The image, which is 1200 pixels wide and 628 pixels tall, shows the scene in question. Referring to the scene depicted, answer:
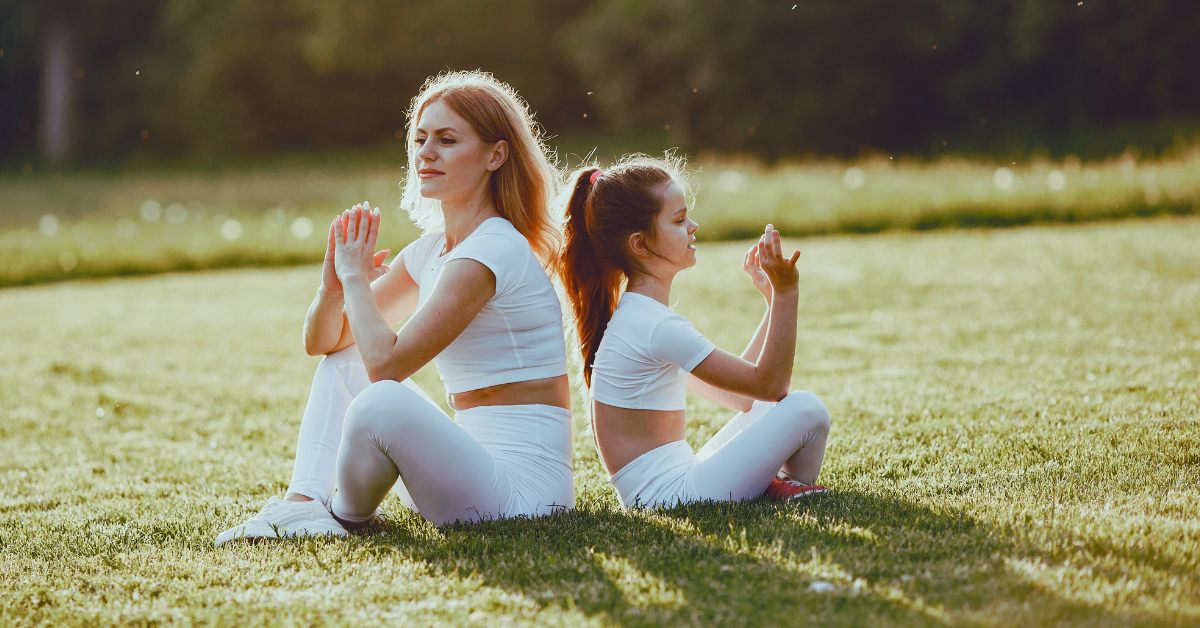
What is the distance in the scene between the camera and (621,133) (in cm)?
3075

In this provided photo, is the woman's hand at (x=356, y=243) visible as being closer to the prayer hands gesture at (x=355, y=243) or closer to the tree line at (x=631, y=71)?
the prayer hands gesture at (x=355, y=243)

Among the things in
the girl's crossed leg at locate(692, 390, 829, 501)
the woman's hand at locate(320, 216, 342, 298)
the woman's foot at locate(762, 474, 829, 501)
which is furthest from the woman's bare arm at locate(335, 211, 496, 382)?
the woman's foot at locate(762, 474, 829, 501)

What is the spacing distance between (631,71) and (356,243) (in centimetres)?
2632

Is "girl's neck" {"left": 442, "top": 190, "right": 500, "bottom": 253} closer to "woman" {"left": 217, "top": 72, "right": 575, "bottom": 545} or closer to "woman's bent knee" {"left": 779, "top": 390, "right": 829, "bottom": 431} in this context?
"woman" {"left": 217, "top": 72, "right": 575, "bottom": 545}

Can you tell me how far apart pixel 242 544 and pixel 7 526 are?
119 centimetres

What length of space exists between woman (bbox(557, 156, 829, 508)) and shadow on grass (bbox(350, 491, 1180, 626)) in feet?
Answer: 0.40

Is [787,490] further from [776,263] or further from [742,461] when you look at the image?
[776,263]

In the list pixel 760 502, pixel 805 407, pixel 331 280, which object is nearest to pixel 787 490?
pixel 760 502

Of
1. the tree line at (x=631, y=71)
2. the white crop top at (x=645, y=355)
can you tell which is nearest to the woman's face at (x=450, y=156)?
the white crop top at (x=645, y=355)

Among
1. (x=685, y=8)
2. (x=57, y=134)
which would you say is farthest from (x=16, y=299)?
(x=57, y=134)

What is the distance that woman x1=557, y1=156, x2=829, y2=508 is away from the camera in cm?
313

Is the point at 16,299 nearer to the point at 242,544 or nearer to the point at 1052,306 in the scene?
the point at 242,544

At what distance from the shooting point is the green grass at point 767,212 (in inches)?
466

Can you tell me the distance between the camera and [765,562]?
2.81 metres
